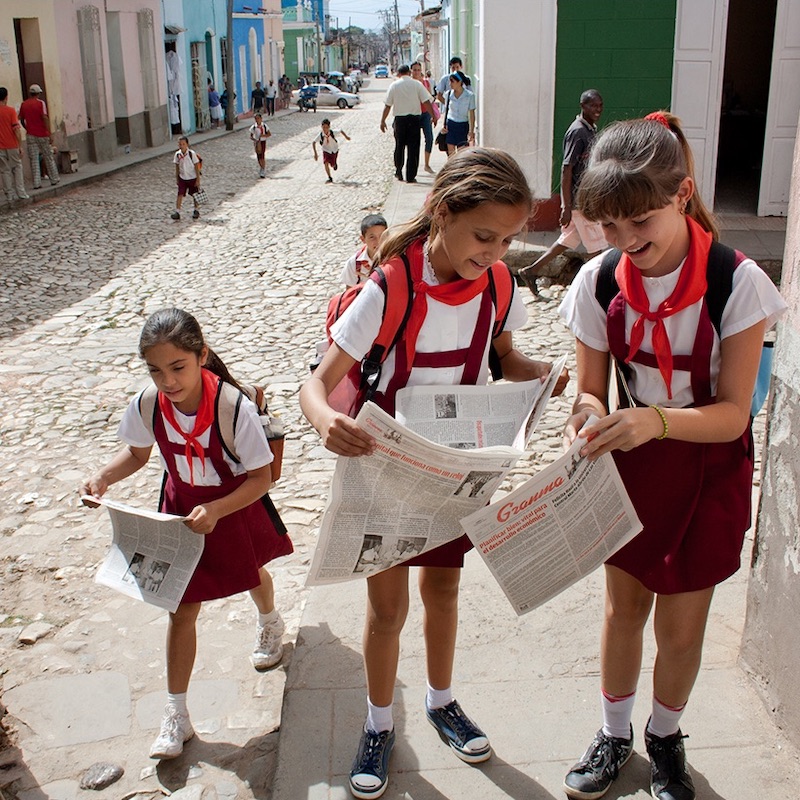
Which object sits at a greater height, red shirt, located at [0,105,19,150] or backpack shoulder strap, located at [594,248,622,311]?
backpack shoulder strap, located at [594,248,622,311]

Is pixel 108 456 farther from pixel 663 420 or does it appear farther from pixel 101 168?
pixel 101 168

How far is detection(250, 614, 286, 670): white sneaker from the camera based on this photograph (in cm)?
342

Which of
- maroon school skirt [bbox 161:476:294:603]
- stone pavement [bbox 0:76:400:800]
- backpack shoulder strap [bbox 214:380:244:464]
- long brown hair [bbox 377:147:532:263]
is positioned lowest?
stone pavement [bbox 0:76:400:800]

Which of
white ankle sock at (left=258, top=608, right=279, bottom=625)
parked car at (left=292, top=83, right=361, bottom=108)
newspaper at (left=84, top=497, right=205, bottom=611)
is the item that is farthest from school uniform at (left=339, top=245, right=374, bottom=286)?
parked car at (left=292, top=83, right=361, bottom=108)

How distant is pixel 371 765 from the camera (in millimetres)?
2586

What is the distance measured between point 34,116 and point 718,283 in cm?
1667

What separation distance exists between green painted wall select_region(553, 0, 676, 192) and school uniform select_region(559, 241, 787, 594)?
7765mm

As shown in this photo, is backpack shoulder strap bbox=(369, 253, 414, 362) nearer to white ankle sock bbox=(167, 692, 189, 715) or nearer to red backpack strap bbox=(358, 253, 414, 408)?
red backpack strap bbox=(358, 253, 414, 408)

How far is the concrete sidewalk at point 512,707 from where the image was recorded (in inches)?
102

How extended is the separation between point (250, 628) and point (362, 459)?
1.86 metres

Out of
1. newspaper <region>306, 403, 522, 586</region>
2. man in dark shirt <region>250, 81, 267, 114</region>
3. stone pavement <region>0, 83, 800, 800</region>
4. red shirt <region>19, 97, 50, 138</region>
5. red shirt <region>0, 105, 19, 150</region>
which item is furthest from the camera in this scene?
man in dark shirt <region>250, 81, 267, 114</region>

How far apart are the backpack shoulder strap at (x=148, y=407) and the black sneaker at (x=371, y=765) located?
43.7 inches

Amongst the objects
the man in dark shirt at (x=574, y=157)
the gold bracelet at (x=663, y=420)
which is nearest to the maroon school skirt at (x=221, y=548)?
the gold bracelet at (x=663, y=420)

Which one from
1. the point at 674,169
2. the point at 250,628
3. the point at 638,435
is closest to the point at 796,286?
the point at 674,169
